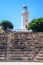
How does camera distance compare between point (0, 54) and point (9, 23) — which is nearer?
point (0, 54)

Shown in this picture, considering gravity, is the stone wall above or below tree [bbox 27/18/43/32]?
below

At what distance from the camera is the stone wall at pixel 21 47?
20.5 m

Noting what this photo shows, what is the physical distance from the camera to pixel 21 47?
21.3 m

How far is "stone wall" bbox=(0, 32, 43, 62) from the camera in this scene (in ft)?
67.4

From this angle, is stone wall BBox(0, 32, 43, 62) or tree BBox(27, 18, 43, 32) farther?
tree BBox(27, 18, 43, 32)

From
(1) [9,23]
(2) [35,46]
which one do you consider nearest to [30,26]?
(1) [9,23]

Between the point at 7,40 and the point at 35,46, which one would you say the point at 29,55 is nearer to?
the point at 35,46

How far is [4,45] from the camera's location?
70.5 ft

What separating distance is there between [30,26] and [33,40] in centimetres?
565

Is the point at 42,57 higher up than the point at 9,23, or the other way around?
the point at 9,23

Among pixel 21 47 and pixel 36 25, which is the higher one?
pixel 36 25

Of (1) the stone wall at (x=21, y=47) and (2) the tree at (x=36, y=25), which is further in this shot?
(2) the tree at (x=36, y=25)

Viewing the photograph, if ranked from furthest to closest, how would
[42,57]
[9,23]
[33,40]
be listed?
[9,23], [33,40], [42,57]

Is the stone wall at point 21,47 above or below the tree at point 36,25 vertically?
below
